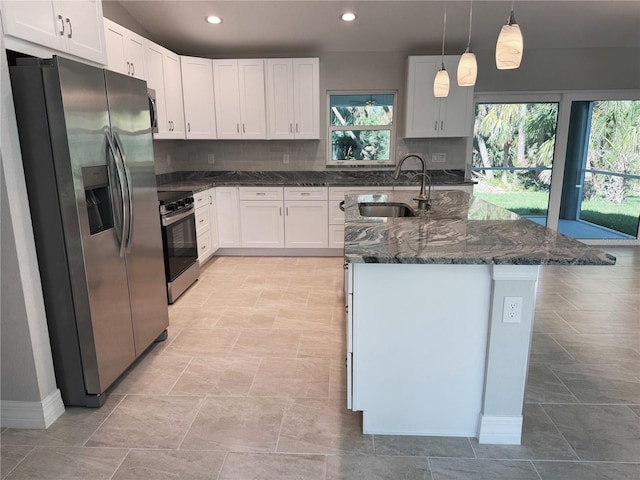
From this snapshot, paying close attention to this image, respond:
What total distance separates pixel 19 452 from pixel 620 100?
6.79 meters

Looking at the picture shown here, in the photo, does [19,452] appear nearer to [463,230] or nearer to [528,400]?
[463,230]

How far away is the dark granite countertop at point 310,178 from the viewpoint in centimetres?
502

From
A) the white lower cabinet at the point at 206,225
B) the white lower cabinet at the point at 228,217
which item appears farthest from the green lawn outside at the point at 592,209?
the white lower cabinet at the point at 206,225

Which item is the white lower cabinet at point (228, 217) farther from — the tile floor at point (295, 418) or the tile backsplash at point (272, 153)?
the tile floor at point (295, 418)

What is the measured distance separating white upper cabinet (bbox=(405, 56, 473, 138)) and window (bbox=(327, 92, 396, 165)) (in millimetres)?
445

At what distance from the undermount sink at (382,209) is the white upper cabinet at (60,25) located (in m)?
2.07

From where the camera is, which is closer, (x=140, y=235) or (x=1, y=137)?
(x=1, y=137)

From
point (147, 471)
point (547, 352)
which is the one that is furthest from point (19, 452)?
point (547, 352)

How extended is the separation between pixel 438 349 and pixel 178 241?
2.66m

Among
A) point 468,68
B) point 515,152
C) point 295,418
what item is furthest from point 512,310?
point 515,152

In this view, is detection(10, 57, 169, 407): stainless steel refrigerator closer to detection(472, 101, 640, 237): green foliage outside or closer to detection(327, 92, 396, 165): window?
detection(327, 92, 396, 165): window

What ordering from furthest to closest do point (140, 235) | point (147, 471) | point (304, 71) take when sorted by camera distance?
point (304, 71)
point (140, 235)
point (147, 471)

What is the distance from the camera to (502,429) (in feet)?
6.28

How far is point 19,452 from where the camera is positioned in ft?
6.21
